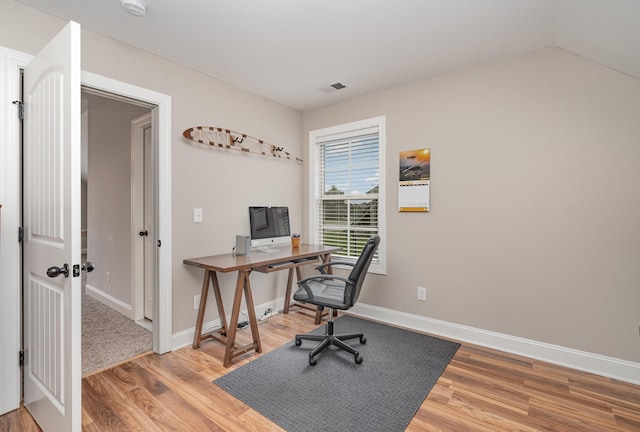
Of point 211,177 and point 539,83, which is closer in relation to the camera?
point 539,83

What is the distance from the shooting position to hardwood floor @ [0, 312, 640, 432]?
5.57 feet

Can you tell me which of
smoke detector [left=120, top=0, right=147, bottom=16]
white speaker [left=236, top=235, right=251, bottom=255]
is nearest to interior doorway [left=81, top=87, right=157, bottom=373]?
white speaker [left=236, top=235, right=251, bottom=255]

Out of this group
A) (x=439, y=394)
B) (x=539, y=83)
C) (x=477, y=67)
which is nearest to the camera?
(x=439, y=394)

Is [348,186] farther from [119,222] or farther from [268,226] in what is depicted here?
[119,222]

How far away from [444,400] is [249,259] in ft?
5.74

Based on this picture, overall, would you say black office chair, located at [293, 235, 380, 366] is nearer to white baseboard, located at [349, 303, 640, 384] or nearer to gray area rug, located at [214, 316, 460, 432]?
gray area rug, located at [214, 316, 460, 432]

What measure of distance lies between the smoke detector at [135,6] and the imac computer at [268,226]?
175 centimetres

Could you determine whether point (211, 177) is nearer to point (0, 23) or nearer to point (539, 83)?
point (0, 23)

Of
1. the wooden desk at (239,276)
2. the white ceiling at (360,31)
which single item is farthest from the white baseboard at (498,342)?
the white ceiling at (360,31)

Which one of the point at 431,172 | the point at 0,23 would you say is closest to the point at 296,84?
the point at 431,172

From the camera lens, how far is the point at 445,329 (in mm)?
2883

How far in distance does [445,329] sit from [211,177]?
2640 millimetres

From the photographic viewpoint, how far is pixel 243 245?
2.89 meters

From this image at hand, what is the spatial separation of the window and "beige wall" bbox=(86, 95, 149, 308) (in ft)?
6.66
